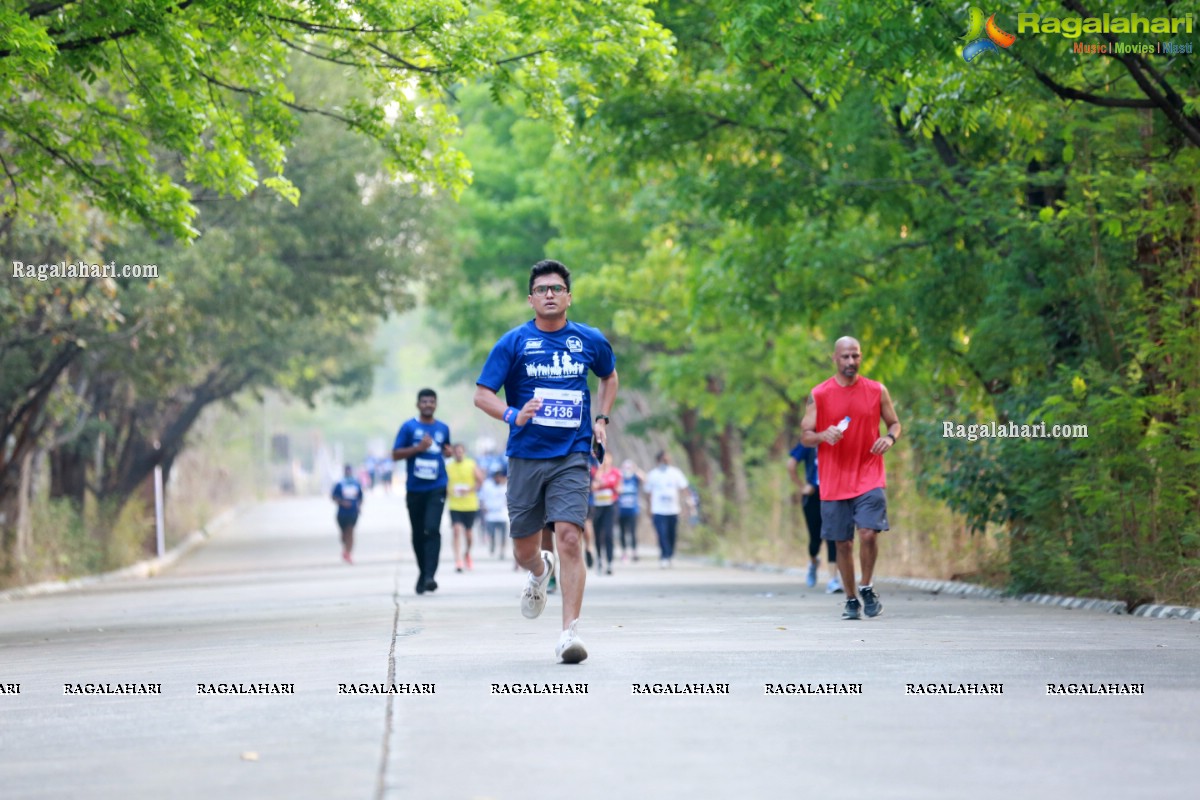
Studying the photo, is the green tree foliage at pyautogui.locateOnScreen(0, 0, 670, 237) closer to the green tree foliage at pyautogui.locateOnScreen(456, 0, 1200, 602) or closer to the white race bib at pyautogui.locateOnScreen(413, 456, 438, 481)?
the green tree foliage at pyautogui.locateOnScreen(456, 0, 1200, 602)

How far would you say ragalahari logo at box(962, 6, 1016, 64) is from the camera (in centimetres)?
1404

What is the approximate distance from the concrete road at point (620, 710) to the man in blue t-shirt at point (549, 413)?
0.77 m

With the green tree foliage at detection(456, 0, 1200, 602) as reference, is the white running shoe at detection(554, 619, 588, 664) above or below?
below

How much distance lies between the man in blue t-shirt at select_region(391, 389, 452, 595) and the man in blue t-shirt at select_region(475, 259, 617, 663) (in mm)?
8570

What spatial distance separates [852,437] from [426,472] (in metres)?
6.37

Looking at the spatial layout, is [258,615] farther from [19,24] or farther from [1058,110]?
[1058,110]

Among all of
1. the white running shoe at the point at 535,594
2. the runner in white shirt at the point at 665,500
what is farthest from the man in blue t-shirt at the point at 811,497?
the white running shoe at the point at 535,594

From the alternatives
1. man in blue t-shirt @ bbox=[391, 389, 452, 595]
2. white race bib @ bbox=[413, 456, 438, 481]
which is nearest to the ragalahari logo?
man in blue t-shirt @ bbox=[391, 389, 452, 595]

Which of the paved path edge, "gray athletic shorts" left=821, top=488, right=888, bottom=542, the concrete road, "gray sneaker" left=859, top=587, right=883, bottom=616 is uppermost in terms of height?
"gray athletic shorts" left=821, top=488, right=888, bottom=542

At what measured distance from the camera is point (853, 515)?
14031 mm

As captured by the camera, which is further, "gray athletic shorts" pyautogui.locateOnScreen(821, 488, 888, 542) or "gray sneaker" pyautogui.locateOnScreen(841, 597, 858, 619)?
"gray sneaker" pyautogui.locateOnScreen(841, 597, 858, 619)

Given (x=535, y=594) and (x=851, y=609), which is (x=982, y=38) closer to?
(x=851, y=609)

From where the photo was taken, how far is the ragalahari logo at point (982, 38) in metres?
14.0

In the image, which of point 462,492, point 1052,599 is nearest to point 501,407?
point 1052,599
